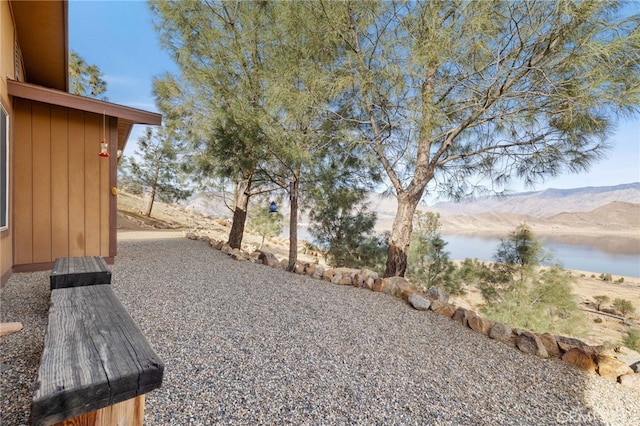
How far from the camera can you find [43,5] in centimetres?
338

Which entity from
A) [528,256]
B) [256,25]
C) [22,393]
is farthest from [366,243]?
[22,393]

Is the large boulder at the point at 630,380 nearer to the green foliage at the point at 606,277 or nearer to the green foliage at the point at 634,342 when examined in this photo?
the green foliage at the point at 634,342

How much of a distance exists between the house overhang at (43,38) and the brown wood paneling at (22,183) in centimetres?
99

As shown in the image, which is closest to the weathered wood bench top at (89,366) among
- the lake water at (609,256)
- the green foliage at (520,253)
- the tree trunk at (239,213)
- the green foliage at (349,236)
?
the green foliage at (349,236)

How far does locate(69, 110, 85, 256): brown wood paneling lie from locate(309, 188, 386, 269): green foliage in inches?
150

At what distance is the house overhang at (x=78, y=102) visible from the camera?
3336mm

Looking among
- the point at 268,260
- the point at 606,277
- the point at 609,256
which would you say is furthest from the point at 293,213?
the point at 609,256

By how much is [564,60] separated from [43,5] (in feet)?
18.0

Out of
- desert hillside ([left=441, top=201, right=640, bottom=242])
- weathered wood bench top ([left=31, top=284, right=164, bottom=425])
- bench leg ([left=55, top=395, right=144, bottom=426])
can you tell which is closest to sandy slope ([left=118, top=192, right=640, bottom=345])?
desert hillside ([left=441, top=201, right=640, bottom=242])

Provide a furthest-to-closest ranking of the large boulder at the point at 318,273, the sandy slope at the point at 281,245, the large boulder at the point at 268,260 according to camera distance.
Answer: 1. the sandy slope at the point at 281,245
2. the large boulder at the point at 268,260
3. the large boulder at the point at 318,273

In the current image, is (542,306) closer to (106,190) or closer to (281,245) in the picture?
(106,190)

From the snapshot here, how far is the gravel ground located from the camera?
1497mm

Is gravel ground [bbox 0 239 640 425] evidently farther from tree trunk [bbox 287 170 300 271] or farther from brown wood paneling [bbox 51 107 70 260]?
tree trunk [bbox 287 170 300 271]

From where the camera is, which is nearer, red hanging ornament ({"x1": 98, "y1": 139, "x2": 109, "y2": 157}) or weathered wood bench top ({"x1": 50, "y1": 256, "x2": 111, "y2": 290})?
weathered wood bench top ({"x1": 50, "y1": 256, "x2": 111, "y2": 290})
